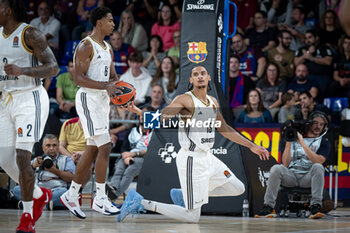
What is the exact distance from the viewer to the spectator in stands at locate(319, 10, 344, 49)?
39.8 feet

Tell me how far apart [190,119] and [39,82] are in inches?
81.7

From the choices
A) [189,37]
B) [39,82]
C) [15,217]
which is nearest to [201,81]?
[189,37]

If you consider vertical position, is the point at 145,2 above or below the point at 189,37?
above

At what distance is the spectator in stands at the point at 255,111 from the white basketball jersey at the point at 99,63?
3880 millimetres

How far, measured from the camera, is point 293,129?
8.53 m

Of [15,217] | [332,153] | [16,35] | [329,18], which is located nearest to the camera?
[16,35]

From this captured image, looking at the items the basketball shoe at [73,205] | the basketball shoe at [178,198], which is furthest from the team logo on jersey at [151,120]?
the basketball shoe at [73,205]

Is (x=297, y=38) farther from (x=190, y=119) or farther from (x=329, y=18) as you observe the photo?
(x=190, y=119)

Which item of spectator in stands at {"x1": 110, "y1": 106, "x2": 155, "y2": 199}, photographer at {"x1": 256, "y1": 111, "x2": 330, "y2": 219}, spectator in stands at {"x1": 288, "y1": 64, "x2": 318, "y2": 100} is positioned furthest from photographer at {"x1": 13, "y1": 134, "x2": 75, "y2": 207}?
spectator in stands at {"x1": 288, "y1": 64, "x2": 318, "y2": 100}

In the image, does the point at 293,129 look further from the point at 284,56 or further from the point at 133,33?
the point at 133,33

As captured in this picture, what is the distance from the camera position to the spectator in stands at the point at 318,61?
38.2ft

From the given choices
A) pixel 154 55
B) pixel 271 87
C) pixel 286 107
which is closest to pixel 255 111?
pixel 286 107

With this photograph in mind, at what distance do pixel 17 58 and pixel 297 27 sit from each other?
8.23m

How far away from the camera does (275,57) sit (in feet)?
39.8
